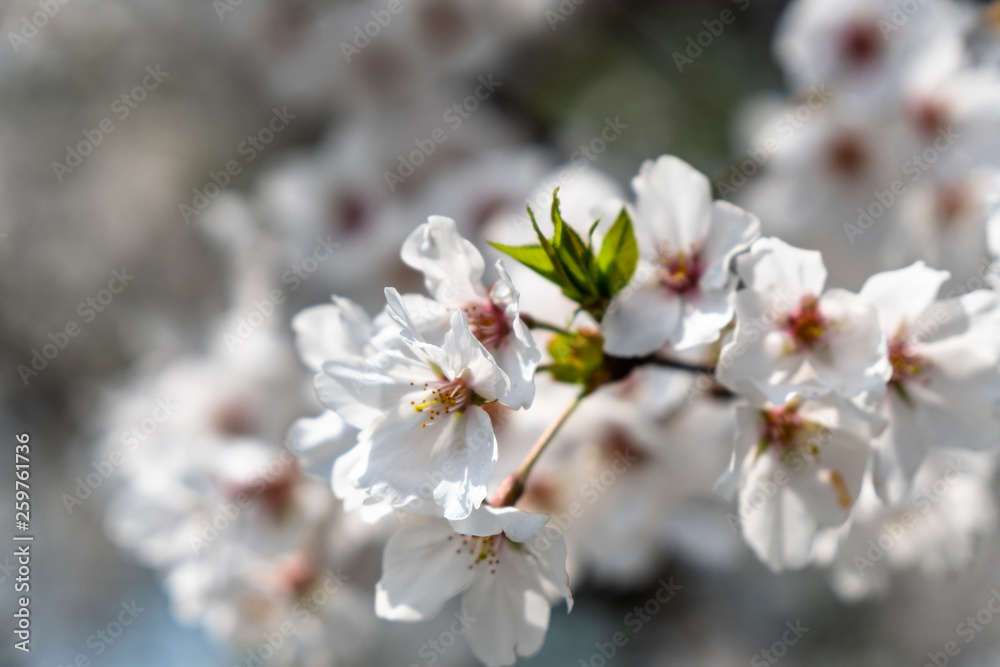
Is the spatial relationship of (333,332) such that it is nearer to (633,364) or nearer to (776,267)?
(633,364)

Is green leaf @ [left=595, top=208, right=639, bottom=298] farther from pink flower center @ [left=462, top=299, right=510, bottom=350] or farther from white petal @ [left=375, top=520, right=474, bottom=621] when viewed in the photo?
white petal @ [left=375, top=520, right=474, bottom=621]

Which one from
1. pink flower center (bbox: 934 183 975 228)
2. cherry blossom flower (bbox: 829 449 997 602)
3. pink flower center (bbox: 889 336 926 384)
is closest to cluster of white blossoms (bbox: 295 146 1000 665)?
pink flower center (bbox: 889 336 926 384)

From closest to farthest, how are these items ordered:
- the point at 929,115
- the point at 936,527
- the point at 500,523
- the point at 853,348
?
1. the point at 500,523
2. the point at 853,348
3. the point at 936,527
4. the point at 929,115

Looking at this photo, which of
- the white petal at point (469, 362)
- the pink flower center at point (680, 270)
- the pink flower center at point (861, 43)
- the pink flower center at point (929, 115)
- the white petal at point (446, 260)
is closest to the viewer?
the white petal at point (469, 362)

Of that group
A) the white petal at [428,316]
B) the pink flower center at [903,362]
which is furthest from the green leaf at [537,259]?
the pink flower center at [903,362]

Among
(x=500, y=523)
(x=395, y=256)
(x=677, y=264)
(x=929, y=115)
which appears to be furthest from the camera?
(x=395, y=256)

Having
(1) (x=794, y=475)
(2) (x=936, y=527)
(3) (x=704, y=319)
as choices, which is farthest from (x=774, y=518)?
(2) (x=936, y=527)

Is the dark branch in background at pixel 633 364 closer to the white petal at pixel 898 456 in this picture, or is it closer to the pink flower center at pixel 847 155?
the white petal at pixel 898 456
